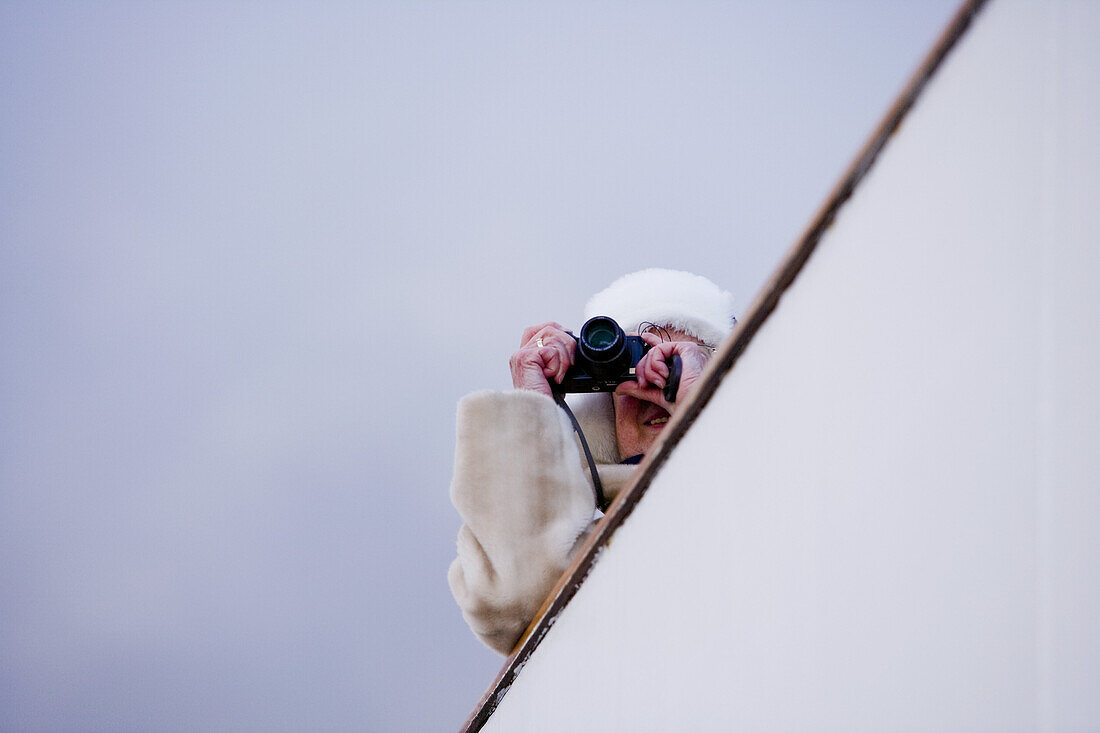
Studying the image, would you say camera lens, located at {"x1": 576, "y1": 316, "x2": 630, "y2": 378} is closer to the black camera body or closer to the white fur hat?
the black camera body

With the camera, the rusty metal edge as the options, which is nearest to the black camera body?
the camera

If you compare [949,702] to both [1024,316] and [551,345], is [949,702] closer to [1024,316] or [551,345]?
[1024,316]

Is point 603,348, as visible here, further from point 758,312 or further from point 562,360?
point 758,312

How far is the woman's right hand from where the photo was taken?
2.47ft

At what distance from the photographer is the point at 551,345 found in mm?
792

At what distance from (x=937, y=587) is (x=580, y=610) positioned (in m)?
0.19

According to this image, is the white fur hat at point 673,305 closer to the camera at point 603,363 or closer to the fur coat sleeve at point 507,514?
the camera at point 603,363

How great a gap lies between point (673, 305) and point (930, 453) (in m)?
0.67

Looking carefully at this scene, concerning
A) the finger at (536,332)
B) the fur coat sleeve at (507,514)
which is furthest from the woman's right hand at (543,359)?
the fur coat sleeve at (507,514)

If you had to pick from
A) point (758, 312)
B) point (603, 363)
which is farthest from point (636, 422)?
point (758, 312)

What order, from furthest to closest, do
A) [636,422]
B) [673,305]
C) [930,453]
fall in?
[673,305] → [636,422] → [930,453]

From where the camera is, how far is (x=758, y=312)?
0.37 metres

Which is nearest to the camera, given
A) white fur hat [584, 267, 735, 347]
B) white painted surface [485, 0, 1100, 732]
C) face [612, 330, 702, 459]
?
white painted surface [485, 0, 1100, 732]

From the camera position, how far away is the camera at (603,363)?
0.79 meters
